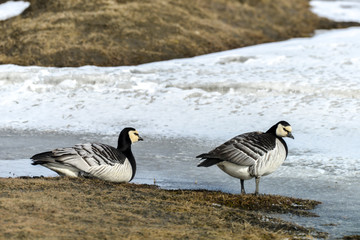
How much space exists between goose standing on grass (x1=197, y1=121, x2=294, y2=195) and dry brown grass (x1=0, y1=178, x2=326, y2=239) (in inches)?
23.9

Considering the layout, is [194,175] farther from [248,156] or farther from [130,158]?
[248,156]

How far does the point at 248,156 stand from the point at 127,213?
307 centimetres

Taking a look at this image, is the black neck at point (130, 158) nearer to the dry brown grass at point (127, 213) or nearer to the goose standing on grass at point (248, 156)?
the dry brown grass at point (127, 213)

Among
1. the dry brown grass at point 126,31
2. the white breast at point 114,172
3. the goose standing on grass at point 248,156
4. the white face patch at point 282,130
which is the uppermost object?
the dry brown grass at point 126,31

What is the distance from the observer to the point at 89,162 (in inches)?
413

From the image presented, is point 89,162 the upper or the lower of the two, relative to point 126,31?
lower

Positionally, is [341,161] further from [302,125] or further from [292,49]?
[292,49]

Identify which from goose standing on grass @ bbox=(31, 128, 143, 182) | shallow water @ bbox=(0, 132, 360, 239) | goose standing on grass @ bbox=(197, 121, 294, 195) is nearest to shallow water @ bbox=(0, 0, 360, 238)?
shallow water @ bbox=(0, 132, 360, 239)

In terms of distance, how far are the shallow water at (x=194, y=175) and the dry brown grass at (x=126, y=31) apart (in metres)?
11.2

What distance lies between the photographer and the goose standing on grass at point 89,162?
10.4m

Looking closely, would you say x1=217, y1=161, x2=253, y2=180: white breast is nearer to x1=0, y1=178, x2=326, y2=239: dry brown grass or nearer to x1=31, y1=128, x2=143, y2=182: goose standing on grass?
x1=0, y1=178, x2=326, y2=239: dry brown grass

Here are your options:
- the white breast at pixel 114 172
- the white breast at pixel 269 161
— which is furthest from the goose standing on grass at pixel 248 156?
the white breast at pixel 114 172

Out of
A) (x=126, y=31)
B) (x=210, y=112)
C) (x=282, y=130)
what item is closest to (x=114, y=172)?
(x=282, y=130)

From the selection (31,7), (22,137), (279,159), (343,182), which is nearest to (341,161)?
(343,182)
